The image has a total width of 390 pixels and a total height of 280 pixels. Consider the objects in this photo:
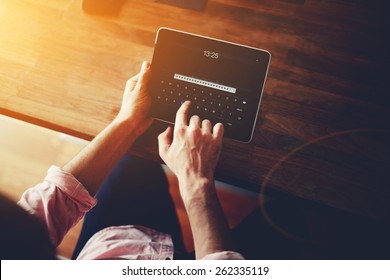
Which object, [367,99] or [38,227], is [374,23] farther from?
[38,227]

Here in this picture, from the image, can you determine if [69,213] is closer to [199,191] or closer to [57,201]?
[57,201]

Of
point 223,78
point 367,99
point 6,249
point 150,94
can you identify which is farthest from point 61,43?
point 367,99

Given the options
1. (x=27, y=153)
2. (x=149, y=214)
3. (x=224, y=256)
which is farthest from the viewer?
(x=27, y=153)

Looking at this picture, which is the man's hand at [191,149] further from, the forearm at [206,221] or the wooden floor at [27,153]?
the wooden floor at [27,153]

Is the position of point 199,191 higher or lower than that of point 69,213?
higher

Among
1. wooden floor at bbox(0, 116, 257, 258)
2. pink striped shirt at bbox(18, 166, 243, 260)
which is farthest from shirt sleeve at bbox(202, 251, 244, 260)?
wooden floor at bbox(0, 116, 257, 258)

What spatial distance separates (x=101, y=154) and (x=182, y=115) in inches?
9.6

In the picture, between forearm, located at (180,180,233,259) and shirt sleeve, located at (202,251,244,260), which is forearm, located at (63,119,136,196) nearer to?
forearm, located at (180,180,233,259)

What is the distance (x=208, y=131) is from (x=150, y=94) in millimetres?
184

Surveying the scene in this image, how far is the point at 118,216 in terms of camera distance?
1.09 meters

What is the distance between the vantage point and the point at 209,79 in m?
0.84

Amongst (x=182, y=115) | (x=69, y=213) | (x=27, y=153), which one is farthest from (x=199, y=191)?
(x=27, y=153)

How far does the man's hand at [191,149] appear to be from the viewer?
80cm

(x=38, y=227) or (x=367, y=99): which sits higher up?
(x=367, y=99)
